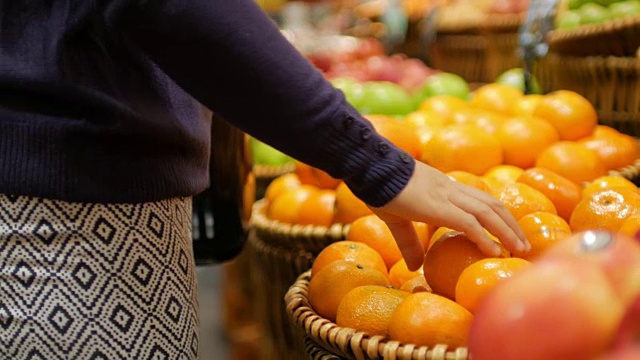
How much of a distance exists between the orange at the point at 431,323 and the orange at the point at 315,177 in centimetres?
76

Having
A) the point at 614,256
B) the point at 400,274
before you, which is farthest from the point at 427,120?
the point at 614,256

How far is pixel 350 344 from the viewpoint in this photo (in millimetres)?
885

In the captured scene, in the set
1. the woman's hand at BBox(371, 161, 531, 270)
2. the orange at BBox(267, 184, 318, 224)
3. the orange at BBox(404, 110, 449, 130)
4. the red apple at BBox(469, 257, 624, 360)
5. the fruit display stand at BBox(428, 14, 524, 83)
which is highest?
the red apple at BBox(469, 257, 624, 360)

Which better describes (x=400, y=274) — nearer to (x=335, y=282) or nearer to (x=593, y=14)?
(x=335, y=282)

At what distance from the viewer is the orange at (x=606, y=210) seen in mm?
1011

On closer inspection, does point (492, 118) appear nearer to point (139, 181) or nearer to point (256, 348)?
point (139, 181)

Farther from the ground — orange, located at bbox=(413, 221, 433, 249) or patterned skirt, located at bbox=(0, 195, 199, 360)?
patterned skirt, located at bbox=(0, 195, 199, 360)

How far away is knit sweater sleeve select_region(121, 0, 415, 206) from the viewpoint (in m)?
0.74

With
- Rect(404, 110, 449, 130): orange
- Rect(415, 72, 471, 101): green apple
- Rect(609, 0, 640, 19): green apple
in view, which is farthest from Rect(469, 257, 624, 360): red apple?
Rect(415, 72, 471, 101): green apple

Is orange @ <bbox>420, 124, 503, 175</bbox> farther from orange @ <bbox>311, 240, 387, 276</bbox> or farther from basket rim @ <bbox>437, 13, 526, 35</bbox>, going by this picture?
basket rim @ <bbox>437, 13, 526, 35</bbox>

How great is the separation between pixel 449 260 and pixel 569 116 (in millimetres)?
848

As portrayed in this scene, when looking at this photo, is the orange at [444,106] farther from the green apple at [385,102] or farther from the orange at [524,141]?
the orange at [524,141]

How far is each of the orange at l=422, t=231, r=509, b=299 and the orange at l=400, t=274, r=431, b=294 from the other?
0.04 m

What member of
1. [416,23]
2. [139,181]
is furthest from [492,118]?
[416,23]
